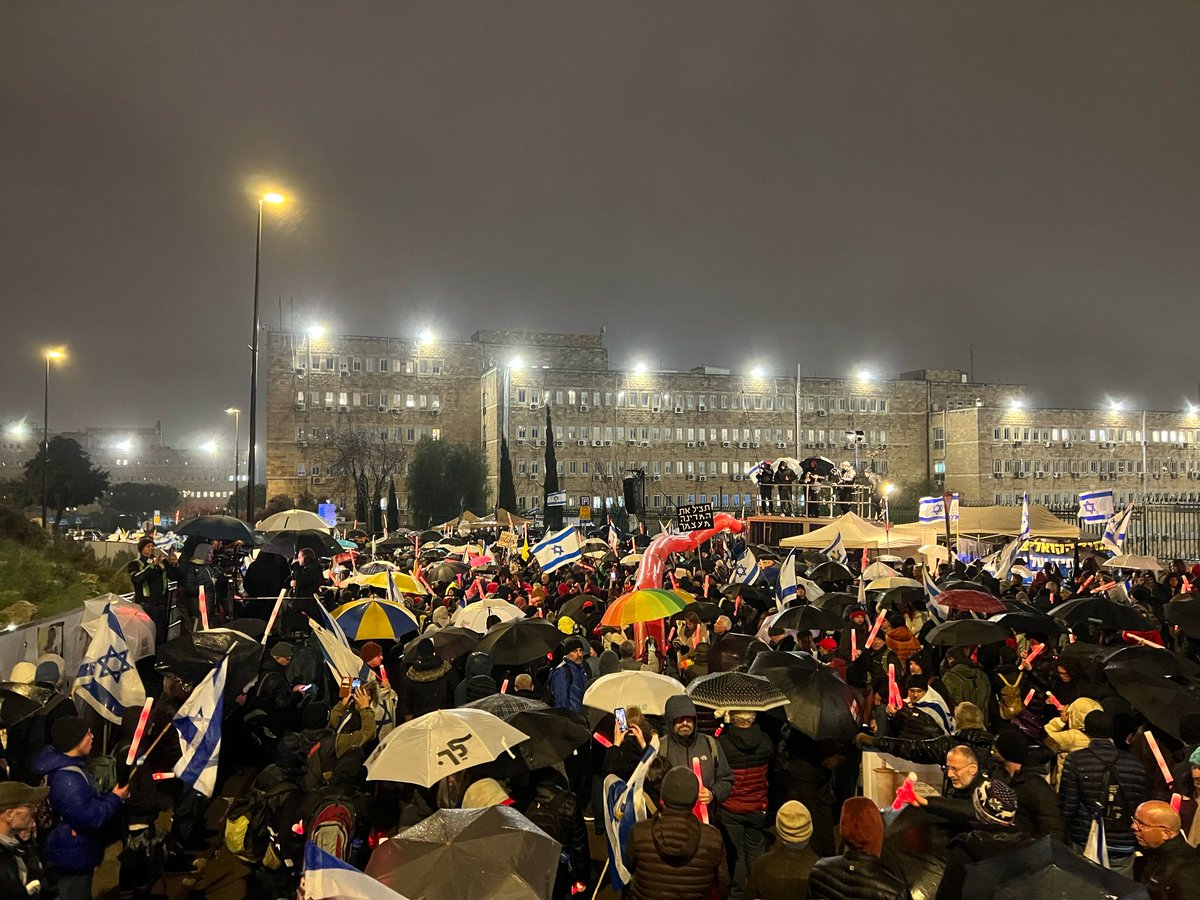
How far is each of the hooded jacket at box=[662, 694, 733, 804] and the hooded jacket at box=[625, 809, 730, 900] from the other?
1496 millimetres

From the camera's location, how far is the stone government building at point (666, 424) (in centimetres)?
8875

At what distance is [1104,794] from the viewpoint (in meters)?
6.36

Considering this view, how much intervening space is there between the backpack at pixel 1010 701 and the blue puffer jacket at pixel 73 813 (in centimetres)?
759

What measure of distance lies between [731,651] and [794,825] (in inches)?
210

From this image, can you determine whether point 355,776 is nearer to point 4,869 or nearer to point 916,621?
point 4,869

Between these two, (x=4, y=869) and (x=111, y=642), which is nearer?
(x=4, y=869)

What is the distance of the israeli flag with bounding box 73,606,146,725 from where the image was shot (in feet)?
28.0

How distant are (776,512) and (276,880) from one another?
136 feet

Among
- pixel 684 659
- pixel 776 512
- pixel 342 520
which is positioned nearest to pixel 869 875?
pixel 684 659

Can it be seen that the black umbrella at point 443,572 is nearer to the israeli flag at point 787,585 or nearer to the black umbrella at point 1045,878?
the israeli flag at point 787,585

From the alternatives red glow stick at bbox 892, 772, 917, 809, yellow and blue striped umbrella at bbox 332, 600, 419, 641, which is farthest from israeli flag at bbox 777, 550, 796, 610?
red glow stick at bbox 892, 772, 917, 809

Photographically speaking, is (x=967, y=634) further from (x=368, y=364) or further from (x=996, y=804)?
(x=368, y=364)

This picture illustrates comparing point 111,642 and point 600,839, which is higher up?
point 111,642

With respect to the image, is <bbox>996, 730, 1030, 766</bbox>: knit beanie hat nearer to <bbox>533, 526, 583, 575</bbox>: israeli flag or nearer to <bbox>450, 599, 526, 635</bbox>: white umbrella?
<bbox>450, 599, 526, 635</bbox>: white umbrella
